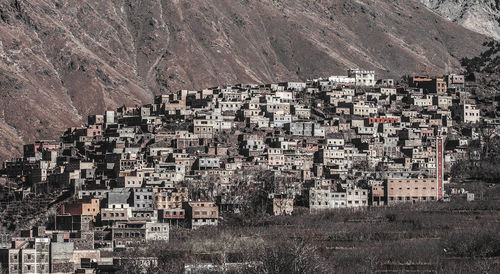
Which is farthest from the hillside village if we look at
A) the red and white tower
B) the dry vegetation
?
the dry vegetation

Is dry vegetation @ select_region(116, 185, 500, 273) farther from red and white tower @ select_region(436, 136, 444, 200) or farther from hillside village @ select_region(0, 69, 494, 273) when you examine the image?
red and white tower @ select_region(436, 136, 444, 200)

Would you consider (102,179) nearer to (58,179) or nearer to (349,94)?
(58,179)

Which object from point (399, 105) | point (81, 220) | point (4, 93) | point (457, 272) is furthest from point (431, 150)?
point (4, 93)

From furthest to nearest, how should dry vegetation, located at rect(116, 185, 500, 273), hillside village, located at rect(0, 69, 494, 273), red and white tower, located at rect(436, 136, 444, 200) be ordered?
red and white tower, located at rect(436, 136, 444, 200), hillside village, located at rect(0, 69, 494, 273), dry vegetation, located at rect(116, 185, 500, 273)

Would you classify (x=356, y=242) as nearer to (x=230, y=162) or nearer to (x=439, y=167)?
(x=230, y=162)

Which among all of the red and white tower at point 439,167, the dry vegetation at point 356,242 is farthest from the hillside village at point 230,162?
the dry vegetation at point 356,242

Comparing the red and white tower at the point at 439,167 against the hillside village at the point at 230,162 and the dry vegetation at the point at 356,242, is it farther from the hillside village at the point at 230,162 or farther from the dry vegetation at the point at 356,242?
the dry vegetation at the point at 356,242
